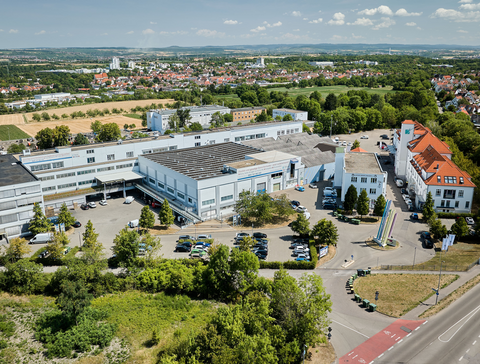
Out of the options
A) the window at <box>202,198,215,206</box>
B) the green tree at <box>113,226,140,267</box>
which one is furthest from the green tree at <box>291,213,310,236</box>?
the green tree at <box>113,226,140,267</box>

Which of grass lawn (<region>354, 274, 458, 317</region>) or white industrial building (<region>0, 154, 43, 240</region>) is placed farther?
white industrial building (<region>0, 154, 43, 240</region>)

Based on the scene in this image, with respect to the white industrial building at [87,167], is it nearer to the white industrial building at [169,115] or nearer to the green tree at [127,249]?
the green tree at [127,249]

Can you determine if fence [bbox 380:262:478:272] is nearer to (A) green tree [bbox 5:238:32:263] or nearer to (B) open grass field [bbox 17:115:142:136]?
(A) green tree [bbox 5:238:32:263]

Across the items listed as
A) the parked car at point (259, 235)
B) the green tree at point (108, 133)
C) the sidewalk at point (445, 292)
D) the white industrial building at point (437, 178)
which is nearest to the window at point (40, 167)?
the green tree at point (108, 133)

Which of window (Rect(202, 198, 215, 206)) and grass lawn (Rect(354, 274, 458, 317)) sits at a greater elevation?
window (Rect(202, 198, 215, 206))

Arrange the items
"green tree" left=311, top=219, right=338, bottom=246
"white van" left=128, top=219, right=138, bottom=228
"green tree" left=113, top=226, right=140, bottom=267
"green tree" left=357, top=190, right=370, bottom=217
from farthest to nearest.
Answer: "green tree" left=357, top=190, right=370, bottom=217 < "white van" left=128, top=219, right=138, bottom=228 < "green tree" left=311, top=219, right=338, bottom=246 < "green tree" left=113, top=226, right=140, bottom=267

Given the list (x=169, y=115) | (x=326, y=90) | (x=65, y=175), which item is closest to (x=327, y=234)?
(x=65, y=175)

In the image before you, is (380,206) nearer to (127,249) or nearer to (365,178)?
(365,178)
